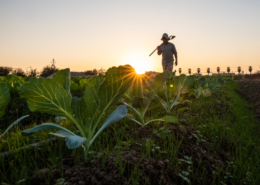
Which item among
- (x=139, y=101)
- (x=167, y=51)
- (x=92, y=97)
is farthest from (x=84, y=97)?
(x=167, y=51)

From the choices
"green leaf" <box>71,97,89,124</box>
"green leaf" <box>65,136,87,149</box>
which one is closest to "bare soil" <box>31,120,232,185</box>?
"green leaf" <box>65,136,87,149</box>

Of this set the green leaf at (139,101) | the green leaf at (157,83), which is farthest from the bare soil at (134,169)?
the green leaf at (157,83)

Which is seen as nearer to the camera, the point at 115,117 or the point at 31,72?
the point at 115,117

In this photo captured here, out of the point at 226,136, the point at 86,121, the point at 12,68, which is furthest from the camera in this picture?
the point at 12,68

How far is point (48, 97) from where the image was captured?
3.84 ft

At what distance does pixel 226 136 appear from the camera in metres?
2.00

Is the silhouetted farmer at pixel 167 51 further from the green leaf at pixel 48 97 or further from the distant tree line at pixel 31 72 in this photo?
the distant tree line at pixel 31 72

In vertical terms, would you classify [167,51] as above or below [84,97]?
above

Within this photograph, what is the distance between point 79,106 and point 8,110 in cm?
312

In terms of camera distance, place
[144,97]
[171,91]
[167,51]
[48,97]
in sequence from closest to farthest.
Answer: [48,97]
[144,97]
[171,91]
[167,51]

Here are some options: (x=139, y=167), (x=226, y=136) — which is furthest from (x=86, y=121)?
(x=226, y=136)

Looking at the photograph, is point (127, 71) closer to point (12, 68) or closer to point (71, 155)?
point (71, 155)

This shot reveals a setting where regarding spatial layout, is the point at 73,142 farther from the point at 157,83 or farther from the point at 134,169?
the point at 157,83

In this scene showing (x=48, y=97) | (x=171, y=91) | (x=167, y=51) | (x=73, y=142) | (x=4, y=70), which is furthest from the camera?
(x=4, y=70)
